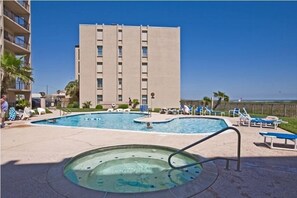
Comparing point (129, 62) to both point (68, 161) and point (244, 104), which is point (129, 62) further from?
point (68, 161)

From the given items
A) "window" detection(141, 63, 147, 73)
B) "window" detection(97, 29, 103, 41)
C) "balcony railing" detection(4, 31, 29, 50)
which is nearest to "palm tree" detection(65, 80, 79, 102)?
"window" detection(97, 29, 103, 41)

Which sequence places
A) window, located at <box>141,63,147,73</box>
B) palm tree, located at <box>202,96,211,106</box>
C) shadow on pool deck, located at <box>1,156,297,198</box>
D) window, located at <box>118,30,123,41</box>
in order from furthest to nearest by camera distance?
window, located at <box>141,63,147,73</box> < window, located at <box>118,30,123,41</box> < palm tree, located at <box>202,96,211,106</box> < shadow on pool deck, located at <box>1,156,297,198</box>

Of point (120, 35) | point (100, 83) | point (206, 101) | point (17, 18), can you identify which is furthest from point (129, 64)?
point (17, 18)

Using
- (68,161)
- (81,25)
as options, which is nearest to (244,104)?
(68,161)

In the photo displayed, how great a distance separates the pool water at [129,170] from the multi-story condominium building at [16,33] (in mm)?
18422

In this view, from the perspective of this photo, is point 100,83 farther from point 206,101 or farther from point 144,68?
point 206,101

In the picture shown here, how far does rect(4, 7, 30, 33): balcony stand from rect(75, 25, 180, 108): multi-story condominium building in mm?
8319

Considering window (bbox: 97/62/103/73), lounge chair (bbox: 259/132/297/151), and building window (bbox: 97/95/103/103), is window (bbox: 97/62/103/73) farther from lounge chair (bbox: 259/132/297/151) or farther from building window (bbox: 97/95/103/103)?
lounge chair (bbox: 259/132/297/151)

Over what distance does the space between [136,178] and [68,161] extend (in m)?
1.84

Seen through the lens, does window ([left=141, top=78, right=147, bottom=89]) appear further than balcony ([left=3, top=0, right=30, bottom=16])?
Yes

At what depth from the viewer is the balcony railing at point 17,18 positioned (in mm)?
19806

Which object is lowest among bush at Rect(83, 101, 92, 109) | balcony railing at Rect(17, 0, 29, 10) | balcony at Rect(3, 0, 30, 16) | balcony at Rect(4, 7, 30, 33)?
bush at Rect(83, 101, 92, 109)

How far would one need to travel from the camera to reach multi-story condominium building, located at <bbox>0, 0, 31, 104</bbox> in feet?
63.4

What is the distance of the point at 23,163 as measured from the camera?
4.55m
